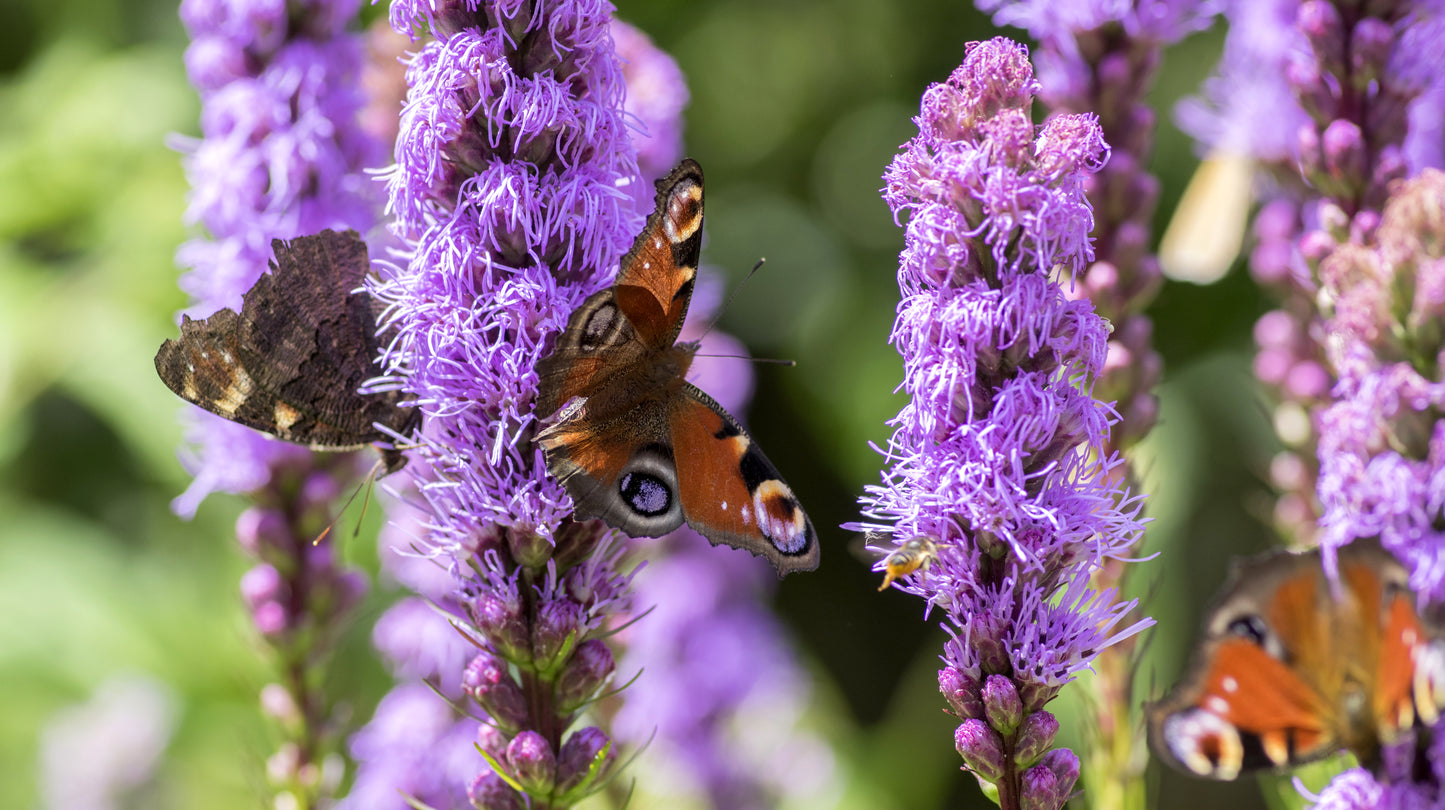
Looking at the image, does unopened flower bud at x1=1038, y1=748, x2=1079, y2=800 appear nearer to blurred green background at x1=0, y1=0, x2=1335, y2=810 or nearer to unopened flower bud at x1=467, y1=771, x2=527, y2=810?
unopened flower bud at x1=467, y1=771, x2=527, y2=810

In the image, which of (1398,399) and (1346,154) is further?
(1346,154)

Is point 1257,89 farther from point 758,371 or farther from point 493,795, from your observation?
point 758,371

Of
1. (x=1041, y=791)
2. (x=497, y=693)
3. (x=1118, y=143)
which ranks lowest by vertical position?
(x=497, y=693)

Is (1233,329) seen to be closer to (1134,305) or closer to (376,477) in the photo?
(1134,305)

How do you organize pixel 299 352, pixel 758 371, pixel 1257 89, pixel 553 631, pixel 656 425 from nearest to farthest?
pixel 553 631, pixel 656 425, pixel 299 352, pixel 1257 89, pixel 758 371

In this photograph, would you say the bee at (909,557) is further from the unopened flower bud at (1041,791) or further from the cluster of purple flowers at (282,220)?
the cluster of purple flowers at (282,220)

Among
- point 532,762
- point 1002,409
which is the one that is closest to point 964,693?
point 1002,409

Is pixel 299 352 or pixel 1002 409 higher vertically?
pixel 1002 409
